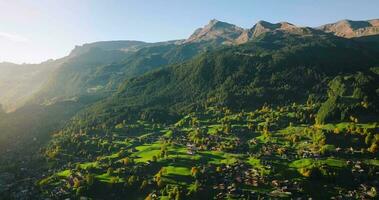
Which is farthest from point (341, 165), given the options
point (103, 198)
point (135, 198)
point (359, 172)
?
point (103, 198)

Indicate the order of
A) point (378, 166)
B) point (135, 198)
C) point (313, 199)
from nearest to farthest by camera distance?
point (313, 199)
point (135, 198)
point (378, 166)

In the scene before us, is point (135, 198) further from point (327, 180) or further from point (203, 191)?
point (327, 180)

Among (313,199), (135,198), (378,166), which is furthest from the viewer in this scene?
(378,166)

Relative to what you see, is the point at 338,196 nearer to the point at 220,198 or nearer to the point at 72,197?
the point at 220,198

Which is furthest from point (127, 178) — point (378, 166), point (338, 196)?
point (378, 166)

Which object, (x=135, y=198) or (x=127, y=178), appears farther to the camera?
(x=127, y=178)

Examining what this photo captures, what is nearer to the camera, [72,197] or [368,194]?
[368,194]

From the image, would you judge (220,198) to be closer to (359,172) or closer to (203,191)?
(203,191)

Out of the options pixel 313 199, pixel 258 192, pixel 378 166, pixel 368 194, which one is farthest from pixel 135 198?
pixel 378 166
